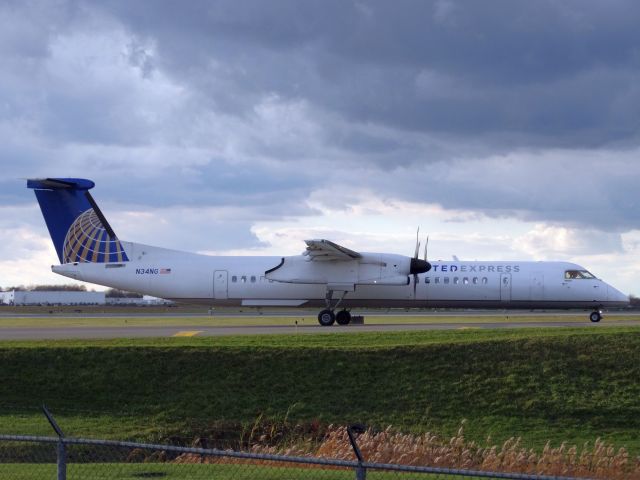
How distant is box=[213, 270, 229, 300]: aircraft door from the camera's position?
41.7 meters

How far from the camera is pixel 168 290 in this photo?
137 ft

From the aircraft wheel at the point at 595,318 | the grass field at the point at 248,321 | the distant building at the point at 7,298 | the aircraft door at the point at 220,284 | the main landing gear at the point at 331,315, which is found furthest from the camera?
the distant building at the point at 7,298

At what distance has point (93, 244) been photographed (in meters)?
42.3

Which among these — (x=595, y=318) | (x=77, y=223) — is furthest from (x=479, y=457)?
(x=77, y=223)

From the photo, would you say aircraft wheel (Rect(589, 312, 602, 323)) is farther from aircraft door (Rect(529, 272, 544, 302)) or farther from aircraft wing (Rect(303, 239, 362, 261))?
aircraft wing (Rect(303, 239, 362, 261))

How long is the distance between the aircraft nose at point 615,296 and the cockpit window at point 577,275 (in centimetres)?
113

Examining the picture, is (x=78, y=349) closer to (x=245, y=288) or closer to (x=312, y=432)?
(x=312, y=432)

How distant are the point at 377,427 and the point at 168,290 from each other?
79.3 ft

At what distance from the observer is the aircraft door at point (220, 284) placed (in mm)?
41688

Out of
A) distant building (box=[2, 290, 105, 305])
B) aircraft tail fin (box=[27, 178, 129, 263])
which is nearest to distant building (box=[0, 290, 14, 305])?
distant building (box=[2, 290, 105, 305])

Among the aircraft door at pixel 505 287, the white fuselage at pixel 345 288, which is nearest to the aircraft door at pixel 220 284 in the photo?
the white fuselage at pixel 345 288

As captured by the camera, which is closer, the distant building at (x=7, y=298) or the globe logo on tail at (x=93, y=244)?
the globe logo on tail at (x=93, y=244)

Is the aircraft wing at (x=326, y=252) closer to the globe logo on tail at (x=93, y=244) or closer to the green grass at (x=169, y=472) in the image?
the globe logo on tail at (x=93, y=244)

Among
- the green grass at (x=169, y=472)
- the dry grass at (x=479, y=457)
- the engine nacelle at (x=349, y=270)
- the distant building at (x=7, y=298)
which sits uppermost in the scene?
the engine nacelle at (x=349, y=270)
